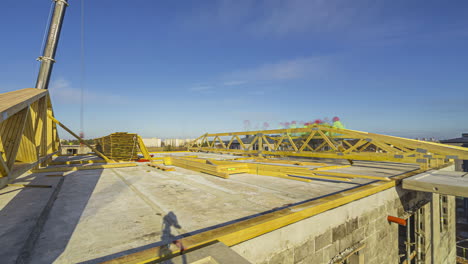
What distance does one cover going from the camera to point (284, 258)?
3.79 m

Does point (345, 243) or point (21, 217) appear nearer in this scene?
point (21, 217)

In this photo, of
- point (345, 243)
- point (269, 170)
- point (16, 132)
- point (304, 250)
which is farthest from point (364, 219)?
point (16, 132)

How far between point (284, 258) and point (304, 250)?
575mm

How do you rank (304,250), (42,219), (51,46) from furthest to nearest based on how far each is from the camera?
(51,46) → (304,250) → (42,219)

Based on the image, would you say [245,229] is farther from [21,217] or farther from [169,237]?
[21,217]

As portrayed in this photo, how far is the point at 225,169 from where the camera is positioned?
889cm

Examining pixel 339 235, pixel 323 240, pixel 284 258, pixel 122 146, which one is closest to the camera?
pixel 284 258

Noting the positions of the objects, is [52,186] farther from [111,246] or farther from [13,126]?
[111,246]

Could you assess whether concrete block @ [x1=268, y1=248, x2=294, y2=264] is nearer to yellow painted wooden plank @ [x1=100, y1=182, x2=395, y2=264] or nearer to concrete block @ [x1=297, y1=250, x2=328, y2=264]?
concrete block @ [x1=297, y1=250, x2=328, y2=264]

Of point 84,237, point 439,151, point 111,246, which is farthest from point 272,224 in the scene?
point 439,151

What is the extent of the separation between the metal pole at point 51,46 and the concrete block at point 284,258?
1474 centimetres

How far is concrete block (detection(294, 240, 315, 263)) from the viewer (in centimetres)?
396

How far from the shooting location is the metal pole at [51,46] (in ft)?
37.9

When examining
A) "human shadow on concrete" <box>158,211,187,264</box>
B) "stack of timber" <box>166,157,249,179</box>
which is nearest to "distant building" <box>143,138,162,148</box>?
"stack of timber" <box>166,157,249,179</box>
